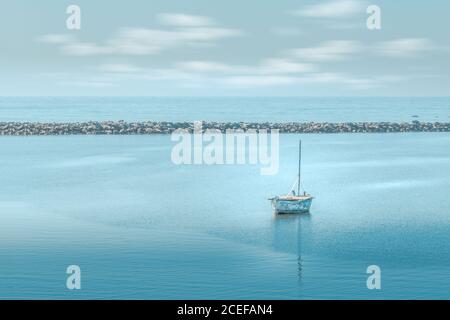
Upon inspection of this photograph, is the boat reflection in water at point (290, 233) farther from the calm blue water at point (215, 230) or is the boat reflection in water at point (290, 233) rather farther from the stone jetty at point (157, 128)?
the stone jetty at point (157, 128)

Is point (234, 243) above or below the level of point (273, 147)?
below

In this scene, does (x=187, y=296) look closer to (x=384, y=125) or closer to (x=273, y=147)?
(x=273, y=147)

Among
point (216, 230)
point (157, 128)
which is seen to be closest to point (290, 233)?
point (216, 230)

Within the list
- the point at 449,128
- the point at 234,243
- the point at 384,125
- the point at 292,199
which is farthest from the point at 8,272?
the point at 449,128

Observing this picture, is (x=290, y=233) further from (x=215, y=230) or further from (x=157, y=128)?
(x=157, y=128)

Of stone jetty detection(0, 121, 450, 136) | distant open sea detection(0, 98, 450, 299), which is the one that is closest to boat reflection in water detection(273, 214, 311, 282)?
distant open sea detection(0, 98, 450, 299)

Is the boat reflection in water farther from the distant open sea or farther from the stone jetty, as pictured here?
the stone jetty
